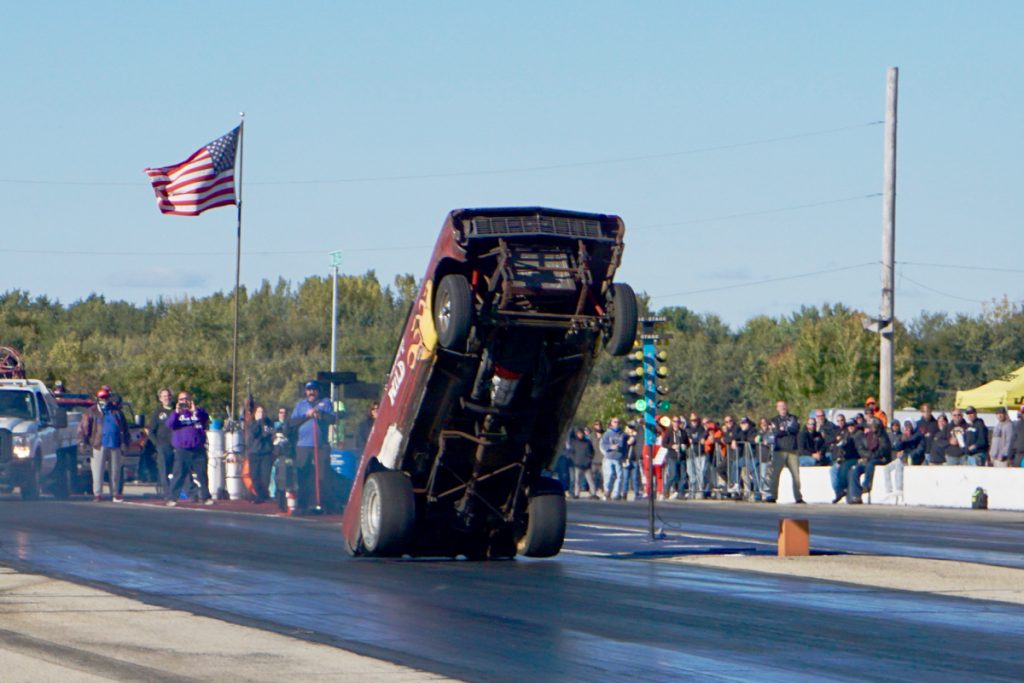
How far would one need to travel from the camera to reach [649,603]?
41.3 ft

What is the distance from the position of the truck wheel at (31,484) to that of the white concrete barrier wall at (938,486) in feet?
50.5

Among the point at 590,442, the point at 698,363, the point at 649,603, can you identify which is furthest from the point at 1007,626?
the point at 698,363

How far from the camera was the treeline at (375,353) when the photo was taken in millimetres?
84812

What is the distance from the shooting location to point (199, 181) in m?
32.8

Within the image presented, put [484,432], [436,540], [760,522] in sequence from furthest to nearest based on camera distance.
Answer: [760,522] → [436,540] → [484,432]

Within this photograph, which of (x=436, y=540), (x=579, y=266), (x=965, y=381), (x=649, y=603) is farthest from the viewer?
(x=965, y=381)

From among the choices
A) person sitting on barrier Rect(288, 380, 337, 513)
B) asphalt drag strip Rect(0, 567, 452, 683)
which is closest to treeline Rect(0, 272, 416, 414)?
person sitting on barrier Rect(288, 380, 337, 513)

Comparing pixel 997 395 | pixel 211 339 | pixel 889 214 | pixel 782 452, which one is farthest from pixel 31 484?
pixel 211 339

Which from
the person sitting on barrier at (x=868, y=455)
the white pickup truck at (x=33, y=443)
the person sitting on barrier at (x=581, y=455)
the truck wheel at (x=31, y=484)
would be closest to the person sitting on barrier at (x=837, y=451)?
the person sitting on barrier at (x=868, y=455)

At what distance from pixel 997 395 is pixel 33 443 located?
94.7 feet

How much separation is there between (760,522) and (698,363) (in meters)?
76.5

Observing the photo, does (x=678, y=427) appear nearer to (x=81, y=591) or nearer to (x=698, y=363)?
(x=81, y=591)

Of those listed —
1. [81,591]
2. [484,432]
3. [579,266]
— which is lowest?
[81,591]

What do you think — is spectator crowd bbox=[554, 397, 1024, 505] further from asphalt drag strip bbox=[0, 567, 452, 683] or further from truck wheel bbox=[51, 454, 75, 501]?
asphalt drag strip bbox=[0, 567, 452, 683]
